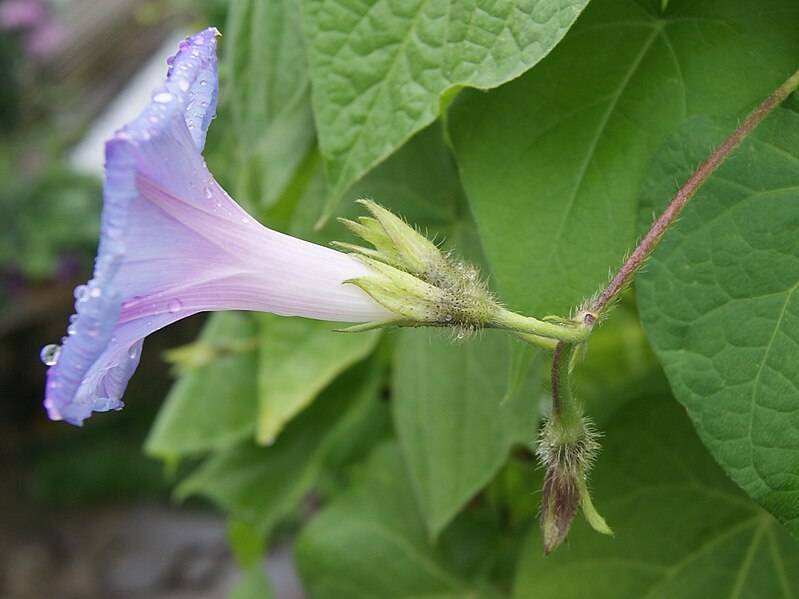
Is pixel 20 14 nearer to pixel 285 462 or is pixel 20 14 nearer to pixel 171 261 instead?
pixel 285 462

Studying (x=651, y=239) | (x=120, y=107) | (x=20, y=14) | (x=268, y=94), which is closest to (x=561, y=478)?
(x=651, y=239)

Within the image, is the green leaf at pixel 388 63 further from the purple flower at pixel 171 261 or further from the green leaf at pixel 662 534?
the green leaf at pixel 662 534

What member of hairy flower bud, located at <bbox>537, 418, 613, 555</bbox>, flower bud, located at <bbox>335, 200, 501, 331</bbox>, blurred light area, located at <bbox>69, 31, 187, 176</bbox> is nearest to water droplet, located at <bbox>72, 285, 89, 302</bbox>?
flower bud, located at <bbox>335, 200, 501, 331</bbox>

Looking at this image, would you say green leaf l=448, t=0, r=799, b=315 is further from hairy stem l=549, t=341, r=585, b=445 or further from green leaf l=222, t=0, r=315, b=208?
green leaf l=222, t=0, r=315, b=208

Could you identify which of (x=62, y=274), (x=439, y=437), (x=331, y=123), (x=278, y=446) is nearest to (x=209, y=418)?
(x=278, y=446)

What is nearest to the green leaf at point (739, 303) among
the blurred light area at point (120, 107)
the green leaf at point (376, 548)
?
the green leaf at point (376, 548)
